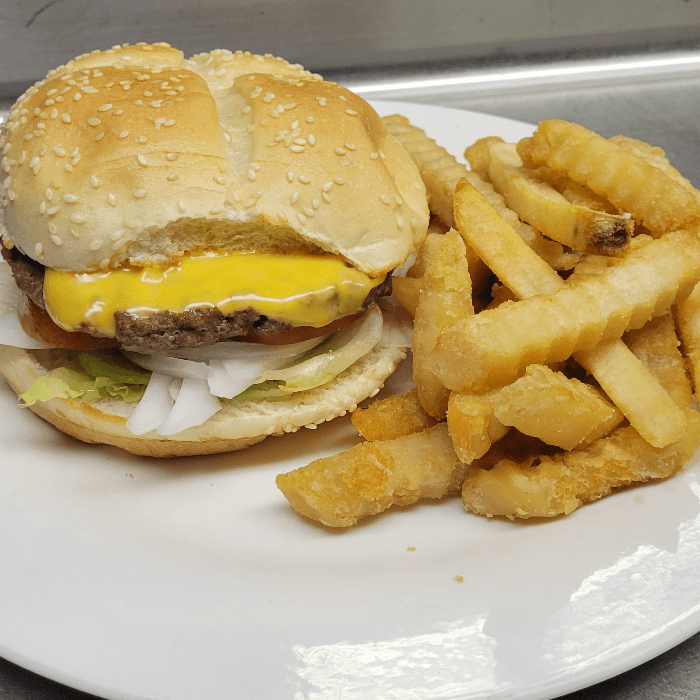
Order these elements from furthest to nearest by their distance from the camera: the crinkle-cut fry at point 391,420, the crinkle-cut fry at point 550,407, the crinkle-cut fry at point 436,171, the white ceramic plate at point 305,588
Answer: the crinkle-cut fry at point 436,171 → the crinkle-cut fry at point 391,420 → the crinkle-cut fry at point 550,407 → the white ceramic plate at point 305,588

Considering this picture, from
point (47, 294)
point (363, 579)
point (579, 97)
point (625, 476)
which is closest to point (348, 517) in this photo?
point (363, 579)

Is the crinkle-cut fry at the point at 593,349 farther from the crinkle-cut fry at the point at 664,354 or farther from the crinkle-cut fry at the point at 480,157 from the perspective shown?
the crinkle-cut fry at the point at 480,157

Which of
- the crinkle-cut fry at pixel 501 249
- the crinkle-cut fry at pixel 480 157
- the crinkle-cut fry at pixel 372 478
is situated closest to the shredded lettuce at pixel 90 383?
the crinkle-cut fry at pixel 372 478

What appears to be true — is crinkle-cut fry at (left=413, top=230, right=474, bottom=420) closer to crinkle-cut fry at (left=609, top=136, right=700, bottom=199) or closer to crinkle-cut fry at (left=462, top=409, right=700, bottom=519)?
crinkle-cut fry at (left=462, top=409, right=700, bottom=519)

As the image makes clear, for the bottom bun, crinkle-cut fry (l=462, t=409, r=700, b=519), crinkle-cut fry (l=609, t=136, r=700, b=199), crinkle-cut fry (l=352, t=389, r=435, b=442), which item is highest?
crinkle-cut fry (l=609, t=136, r=700, b=199)

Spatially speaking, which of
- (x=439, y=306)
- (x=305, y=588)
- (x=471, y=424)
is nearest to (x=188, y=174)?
(x=439, y=306)

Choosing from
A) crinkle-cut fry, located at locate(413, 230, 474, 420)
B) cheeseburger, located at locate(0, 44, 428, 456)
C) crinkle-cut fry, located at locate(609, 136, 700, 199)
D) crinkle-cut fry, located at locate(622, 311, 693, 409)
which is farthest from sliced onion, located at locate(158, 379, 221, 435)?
crinkle-cut fry, located at locate(609, 136, 700, 199)
